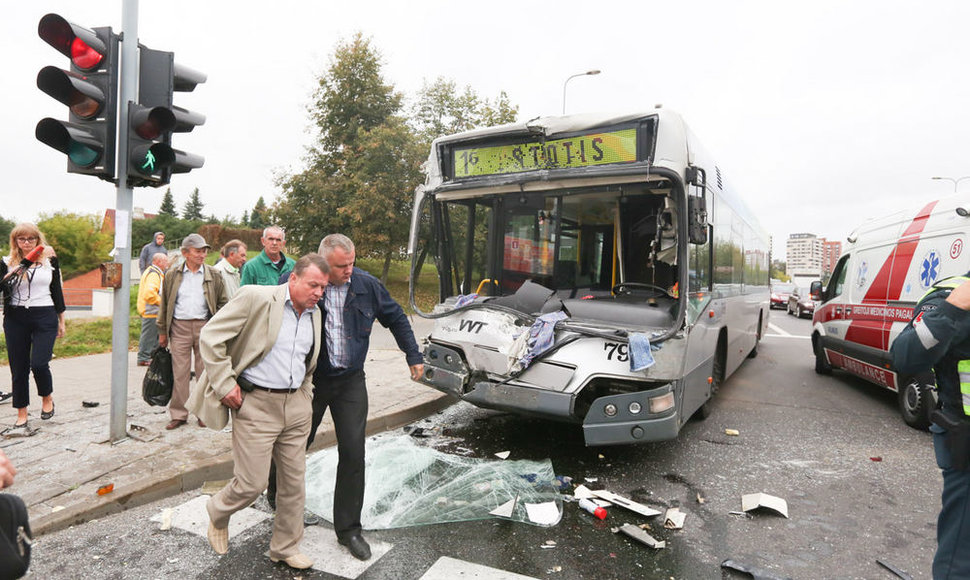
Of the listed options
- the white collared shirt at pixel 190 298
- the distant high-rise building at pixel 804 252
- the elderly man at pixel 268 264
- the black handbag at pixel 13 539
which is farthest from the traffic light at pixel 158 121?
the distant high-rise building at pixel 804 252

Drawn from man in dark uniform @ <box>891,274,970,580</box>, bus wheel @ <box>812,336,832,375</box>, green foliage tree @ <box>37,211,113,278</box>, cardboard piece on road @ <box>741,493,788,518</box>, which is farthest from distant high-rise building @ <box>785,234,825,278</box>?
man in dark uniform @ <box>891,274,970,580</box>

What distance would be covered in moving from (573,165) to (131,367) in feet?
24.4

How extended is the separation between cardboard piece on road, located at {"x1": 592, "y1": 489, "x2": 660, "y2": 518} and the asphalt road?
7 cm

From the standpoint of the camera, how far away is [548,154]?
17.3 ft

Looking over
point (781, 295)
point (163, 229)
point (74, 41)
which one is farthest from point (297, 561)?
point (163, 229)

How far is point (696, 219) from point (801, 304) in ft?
81.2

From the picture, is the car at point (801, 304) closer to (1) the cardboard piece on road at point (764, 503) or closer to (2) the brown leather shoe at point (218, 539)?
(1) the cardboard piece on road at point (764, 503)

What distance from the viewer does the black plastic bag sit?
5.05 m

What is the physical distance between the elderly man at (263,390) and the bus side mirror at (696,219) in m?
3.13

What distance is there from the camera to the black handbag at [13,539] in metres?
1.47

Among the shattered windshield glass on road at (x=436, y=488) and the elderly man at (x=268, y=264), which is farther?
the elderly man at (x=268, y=264)

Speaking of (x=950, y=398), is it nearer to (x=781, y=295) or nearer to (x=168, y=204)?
(x=781, y=295)

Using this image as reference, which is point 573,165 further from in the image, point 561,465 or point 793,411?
point 793,411

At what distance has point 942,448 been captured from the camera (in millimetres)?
2346
